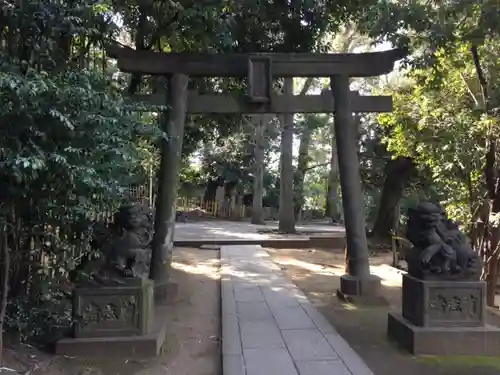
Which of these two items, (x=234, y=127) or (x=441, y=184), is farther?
(x=234, y=127)

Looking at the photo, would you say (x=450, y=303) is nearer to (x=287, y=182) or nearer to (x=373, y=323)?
(x=373, y=323)

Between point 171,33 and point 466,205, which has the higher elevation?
point 171,33

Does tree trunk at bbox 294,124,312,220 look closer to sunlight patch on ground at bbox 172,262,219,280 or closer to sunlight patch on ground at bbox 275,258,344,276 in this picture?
sunlight patch on ground at bbox 275,258,344,276

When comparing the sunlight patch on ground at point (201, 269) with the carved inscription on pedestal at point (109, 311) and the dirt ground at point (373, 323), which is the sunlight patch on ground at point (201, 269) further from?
the carved inscription on pedestal at point (109, 311)

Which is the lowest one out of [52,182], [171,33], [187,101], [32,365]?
[32,365]

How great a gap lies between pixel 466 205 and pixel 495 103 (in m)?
2.07

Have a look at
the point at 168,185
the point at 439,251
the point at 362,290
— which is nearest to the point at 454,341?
the point at 439,251

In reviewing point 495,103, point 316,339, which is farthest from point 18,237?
point 495,103

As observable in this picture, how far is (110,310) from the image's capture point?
4.66 metres

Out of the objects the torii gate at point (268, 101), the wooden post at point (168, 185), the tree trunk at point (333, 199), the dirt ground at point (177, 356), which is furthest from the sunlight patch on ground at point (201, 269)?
the tree trunk at point (333, 199)

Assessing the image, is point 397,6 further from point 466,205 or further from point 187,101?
point 466,205

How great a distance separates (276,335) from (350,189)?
3092 millimetres

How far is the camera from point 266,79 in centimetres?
726

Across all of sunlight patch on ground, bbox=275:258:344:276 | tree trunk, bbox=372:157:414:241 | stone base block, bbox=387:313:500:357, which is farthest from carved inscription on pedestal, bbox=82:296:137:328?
tree trunk, bbox=372:157:414:241
